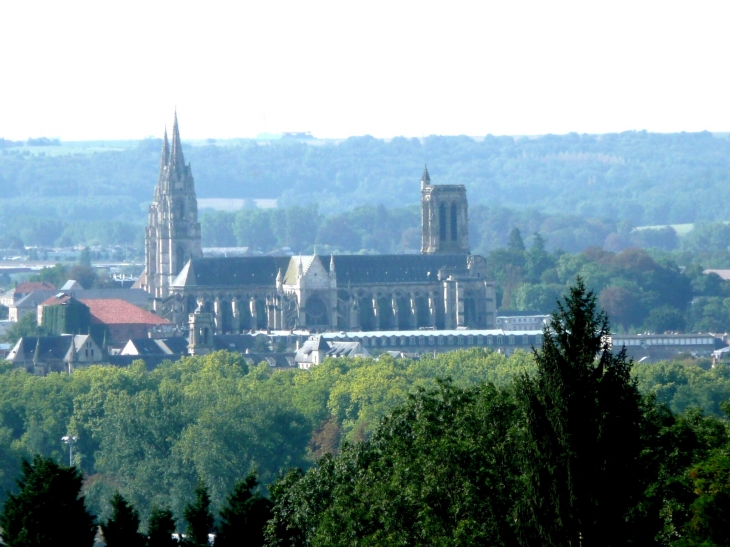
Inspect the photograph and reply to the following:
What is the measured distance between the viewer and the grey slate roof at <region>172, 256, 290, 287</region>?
6186 inches

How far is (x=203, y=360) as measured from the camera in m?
135

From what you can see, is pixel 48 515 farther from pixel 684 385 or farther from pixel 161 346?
pixel 161 346

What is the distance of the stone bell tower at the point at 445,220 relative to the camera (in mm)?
165250

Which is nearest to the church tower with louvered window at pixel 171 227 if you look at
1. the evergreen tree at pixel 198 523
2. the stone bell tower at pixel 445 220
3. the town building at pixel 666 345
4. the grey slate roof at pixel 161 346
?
the stone bell tower at pixel 445 220

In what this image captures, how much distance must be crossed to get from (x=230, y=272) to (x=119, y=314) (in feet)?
24.9

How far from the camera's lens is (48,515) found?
50.1m

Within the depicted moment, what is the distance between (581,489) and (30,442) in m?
A: 67.8

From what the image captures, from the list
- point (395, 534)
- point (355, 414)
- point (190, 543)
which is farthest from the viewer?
point (355, 414)

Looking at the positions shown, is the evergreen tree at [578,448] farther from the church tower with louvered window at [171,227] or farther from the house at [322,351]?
the church tower with louvered window at [171,227]

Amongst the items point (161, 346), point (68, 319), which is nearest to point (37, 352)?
point (161, 346)

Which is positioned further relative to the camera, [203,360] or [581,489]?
[203,360]

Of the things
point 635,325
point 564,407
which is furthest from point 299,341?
point 564,407

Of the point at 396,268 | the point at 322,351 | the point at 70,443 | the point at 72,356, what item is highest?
the point at 396,268

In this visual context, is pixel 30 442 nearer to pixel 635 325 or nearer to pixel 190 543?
pixel 190 543
